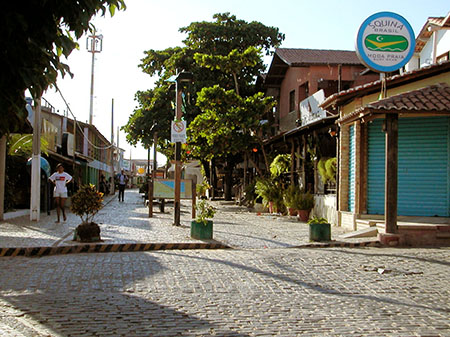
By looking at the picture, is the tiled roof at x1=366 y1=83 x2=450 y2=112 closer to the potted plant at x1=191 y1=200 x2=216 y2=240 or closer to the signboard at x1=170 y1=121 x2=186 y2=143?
the potted plant at x1=191 y1=200 x2=216 y2=240

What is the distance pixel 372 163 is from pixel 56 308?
10779 millimetres

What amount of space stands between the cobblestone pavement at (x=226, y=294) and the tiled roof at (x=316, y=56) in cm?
1620

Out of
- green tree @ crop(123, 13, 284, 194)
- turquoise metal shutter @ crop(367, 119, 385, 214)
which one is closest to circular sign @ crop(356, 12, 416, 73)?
turquoise metal shutter @ crop(367, 119, 385, 214)

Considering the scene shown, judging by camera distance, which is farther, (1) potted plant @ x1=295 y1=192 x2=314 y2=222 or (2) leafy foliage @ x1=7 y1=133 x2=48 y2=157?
(2) leafy foliage @ x1=7 y1=133 x2=48 y2=157

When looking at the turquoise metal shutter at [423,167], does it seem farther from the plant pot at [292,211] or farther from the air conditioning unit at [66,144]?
the air conditioning unit at [66,144]

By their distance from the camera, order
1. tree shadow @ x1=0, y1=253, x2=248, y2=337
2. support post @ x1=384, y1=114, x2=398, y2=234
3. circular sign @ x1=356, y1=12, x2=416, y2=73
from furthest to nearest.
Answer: circular sign @ x1=356, y1=12, x2=416, y2=73, support post @ x1=384, y1=114, x2=398, y2=234, tree shadow @ x1=0, y1=253, x2=248, y2=337

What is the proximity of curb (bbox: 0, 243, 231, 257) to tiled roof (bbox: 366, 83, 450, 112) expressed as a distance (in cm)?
481

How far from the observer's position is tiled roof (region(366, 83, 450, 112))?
1188 centimetres

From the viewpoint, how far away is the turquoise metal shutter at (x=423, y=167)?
13.7 metres

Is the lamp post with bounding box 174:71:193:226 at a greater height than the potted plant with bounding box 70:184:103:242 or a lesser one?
greater

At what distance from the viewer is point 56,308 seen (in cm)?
614

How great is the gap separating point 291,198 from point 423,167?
21.5 feet

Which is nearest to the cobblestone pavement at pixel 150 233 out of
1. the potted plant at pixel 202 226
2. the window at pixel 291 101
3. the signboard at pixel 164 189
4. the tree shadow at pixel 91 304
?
the potted plant at pixel 202 226

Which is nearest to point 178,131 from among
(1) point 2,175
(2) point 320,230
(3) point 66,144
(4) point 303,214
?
(2) point 320,230
